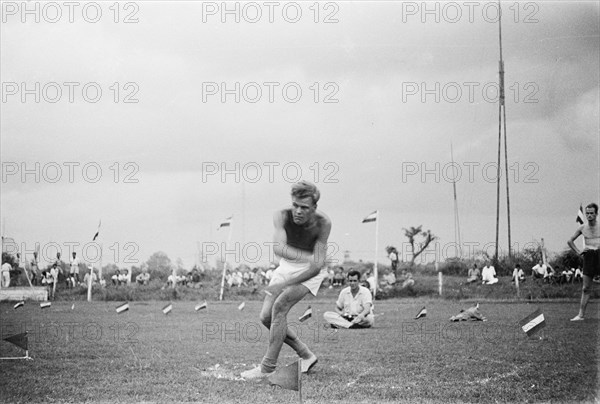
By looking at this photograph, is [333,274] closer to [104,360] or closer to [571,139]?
[571,139]

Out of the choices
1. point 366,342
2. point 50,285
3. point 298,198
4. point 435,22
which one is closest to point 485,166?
point 435,22

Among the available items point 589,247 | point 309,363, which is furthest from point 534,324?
point 589,247

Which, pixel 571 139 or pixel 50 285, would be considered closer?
pixel 571 139

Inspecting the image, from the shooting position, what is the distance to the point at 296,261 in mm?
6508

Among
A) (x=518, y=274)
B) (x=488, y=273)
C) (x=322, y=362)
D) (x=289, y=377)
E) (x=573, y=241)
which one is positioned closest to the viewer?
(x=289, y=377)

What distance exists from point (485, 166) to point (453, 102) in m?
0.96

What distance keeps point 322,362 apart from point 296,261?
1119mm

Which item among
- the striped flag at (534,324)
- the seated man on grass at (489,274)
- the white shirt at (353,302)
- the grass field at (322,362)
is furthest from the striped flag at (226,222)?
the seated man on grass at (489,274)

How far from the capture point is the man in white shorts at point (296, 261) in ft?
20.8

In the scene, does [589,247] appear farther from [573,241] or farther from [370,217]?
[370,217]

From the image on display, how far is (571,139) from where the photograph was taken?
8.46 m

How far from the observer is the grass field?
18.6 feet

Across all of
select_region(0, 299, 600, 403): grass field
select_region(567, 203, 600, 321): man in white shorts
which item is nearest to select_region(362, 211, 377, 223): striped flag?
select_region(0, 299, 600, 403): grass field

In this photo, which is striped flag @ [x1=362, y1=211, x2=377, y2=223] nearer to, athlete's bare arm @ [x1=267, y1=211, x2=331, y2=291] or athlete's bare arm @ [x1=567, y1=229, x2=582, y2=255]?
athlete's bare arm @ [x1=267, y1=211, x2=331, y2=291]
